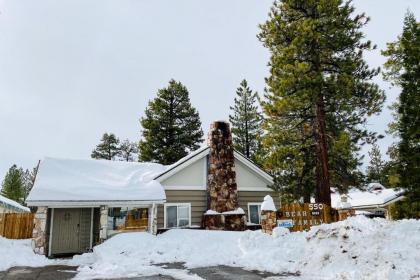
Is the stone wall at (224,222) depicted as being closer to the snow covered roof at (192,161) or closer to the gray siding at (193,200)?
the gray siding at (193,200)

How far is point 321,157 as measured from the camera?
18391mm

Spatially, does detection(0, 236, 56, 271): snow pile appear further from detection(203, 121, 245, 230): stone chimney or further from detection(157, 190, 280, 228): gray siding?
detection(203, 121, 245, 230): stone chimney

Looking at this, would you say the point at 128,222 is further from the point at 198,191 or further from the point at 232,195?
the point at 232,195

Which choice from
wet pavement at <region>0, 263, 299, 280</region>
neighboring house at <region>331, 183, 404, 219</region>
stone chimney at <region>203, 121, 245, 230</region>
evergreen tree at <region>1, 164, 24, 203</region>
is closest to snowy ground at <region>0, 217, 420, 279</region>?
wet pavement at <region>0, 263, 299, 280</region>

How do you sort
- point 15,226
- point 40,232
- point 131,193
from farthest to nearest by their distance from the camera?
point 15,226
point 131,193
point 40,232

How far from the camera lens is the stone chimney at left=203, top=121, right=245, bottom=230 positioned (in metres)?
19.0

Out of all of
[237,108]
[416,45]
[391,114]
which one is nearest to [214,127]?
[416,45]

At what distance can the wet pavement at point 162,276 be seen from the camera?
9211 millimetres

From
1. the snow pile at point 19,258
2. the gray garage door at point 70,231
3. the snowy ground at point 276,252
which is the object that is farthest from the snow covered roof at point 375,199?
the snow pile at point 19,258

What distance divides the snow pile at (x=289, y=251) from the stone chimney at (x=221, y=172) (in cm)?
314

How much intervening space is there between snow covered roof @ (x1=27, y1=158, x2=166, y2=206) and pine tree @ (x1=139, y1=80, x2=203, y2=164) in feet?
48.7

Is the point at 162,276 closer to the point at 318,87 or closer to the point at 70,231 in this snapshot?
the point at 70,231

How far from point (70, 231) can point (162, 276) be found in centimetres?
1051

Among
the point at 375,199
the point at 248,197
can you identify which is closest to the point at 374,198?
the point at 375,199
